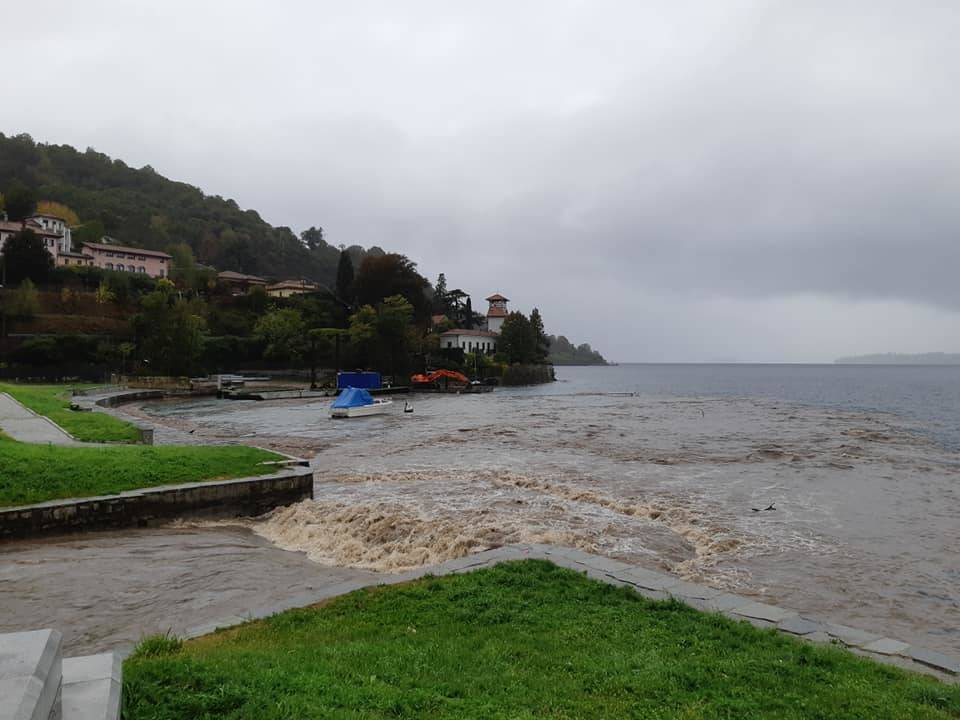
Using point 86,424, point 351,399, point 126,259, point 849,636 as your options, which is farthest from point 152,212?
point 849,636

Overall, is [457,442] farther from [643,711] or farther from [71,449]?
[643,711]

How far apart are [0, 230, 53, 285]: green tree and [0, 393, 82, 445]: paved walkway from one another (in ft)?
198

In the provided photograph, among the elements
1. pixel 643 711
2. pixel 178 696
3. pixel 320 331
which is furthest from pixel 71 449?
pixel 320 331

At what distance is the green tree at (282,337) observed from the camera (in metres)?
82.0

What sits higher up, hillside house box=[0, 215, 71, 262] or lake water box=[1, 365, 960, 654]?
hillside house box=[0, 215, 71, 262]

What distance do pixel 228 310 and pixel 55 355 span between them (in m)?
33.3

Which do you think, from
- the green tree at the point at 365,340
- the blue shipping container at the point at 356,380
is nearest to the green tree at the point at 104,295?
the green tree at the point at 365,340

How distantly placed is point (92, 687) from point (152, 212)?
6149 inches

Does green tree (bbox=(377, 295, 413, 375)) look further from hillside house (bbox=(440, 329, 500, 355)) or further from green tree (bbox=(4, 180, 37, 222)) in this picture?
green tree (bbox=(4, 180, 37, 222))

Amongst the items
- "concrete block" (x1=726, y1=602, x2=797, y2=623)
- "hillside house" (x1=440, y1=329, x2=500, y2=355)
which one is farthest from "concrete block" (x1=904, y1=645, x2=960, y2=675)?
"hillside house" (x1=440, y1=329, x2=500, y2=355)

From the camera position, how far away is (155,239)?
124 metres

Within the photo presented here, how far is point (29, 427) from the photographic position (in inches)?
759

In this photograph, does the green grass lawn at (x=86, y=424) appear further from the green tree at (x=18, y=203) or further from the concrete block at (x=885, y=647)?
the green tree at (x=18, y=203)

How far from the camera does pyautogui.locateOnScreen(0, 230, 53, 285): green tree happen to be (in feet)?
237
